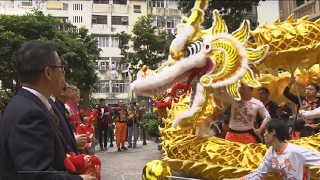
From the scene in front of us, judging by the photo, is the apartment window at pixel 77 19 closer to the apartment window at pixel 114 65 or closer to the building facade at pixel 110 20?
the building facade at pixel 110 20

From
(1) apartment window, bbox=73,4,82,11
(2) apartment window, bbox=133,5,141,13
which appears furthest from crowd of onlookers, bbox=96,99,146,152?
(2) apartment window, bbox=133,5,141,13

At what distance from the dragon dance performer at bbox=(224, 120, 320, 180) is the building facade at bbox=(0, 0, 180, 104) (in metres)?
27.3

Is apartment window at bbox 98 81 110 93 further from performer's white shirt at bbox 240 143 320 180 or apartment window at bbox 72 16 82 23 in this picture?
performer's white shirt at bbox 240 143 320 180

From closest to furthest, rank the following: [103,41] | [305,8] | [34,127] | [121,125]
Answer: [34,127] → [121,125] → [305,8] → [103,41]

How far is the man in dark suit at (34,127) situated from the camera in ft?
5.34

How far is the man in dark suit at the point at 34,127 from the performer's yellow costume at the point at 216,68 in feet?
6.11

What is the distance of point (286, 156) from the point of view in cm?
291

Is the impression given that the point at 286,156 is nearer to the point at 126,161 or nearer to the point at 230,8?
the point at 126,161

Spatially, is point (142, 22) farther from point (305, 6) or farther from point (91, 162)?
point (91, 162)

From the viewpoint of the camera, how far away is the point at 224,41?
3.88 m

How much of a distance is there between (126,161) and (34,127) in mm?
7625

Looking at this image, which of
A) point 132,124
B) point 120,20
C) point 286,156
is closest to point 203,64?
point 286,156

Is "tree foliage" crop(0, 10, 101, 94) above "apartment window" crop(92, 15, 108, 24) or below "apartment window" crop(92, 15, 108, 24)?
below

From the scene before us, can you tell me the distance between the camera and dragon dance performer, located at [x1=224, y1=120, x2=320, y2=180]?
2.87m
